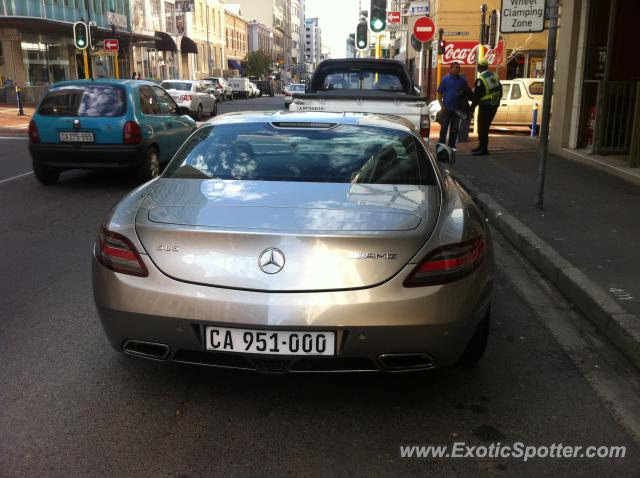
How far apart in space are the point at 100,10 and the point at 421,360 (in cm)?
4535

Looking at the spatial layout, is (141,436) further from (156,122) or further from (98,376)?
(156,122)

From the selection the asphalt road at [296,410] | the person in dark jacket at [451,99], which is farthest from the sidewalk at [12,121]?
the asphalt road at [296,410]

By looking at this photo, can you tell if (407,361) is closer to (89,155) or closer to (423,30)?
(89,155)

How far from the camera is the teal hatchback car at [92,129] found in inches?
380

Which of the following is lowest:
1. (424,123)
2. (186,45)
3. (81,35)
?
(424,123)

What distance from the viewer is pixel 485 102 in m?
13.6

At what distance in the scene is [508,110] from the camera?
19.8 metres

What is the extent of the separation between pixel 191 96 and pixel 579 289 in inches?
860

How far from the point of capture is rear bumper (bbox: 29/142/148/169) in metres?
9.66

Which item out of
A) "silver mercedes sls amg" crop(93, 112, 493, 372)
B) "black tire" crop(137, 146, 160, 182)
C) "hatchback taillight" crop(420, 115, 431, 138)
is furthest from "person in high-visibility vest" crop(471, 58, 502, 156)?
"silver mercedes sls amg" crop(93, 112, 493, 372)

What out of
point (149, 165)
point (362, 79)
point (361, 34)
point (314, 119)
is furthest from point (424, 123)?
point (361, 34)

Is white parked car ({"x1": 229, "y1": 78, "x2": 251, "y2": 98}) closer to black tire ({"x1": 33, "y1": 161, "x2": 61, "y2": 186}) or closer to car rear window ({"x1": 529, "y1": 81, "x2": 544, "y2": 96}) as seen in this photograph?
car rear window ({"x1": 529, "y1": 81, "x2": 544, "y2": 96})

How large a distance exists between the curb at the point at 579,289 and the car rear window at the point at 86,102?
18.8 ft

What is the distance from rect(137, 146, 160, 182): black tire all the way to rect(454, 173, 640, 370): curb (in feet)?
17.2
